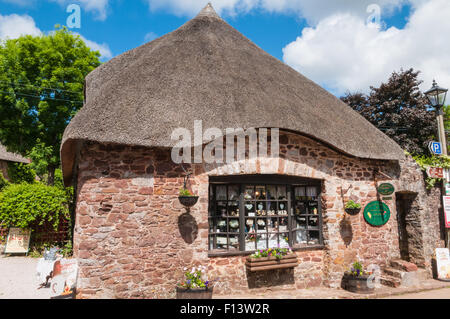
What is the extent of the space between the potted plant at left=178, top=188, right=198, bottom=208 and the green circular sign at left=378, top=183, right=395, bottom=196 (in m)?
4.33

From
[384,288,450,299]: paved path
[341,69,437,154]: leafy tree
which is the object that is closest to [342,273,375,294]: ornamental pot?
[384,288,450,299]: paved path

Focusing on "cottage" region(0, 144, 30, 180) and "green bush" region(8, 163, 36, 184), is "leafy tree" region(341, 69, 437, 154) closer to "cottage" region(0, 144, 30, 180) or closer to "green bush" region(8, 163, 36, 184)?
"green bush" region(8, 163, 36, 184)

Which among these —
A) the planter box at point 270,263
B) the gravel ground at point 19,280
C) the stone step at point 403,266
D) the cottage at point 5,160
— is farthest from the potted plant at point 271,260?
the cottage at point 5,160

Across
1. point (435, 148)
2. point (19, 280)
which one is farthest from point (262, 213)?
point (19, 280)

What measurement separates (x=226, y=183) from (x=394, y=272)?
419 cm

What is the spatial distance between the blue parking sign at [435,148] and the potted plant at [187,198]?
598 cm

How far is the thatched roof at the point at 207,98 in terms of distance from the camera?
482 cm

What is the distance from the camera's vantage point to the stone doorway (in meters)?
6.94

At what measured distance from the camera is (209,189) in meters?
5.61

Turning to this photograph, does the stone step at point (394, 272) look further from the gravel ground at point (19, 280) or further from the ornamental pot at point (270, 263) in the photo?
the gravel ground at point (19, 280)

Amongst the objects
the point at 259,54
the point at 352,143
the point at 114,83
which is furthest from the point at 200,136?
the point at 259,54

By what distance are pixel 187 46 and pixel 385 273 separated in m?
6.92

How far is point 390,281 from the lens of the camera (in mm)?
6094

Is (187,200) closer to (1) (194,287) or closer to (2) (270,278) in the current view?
(1) (194,287)
